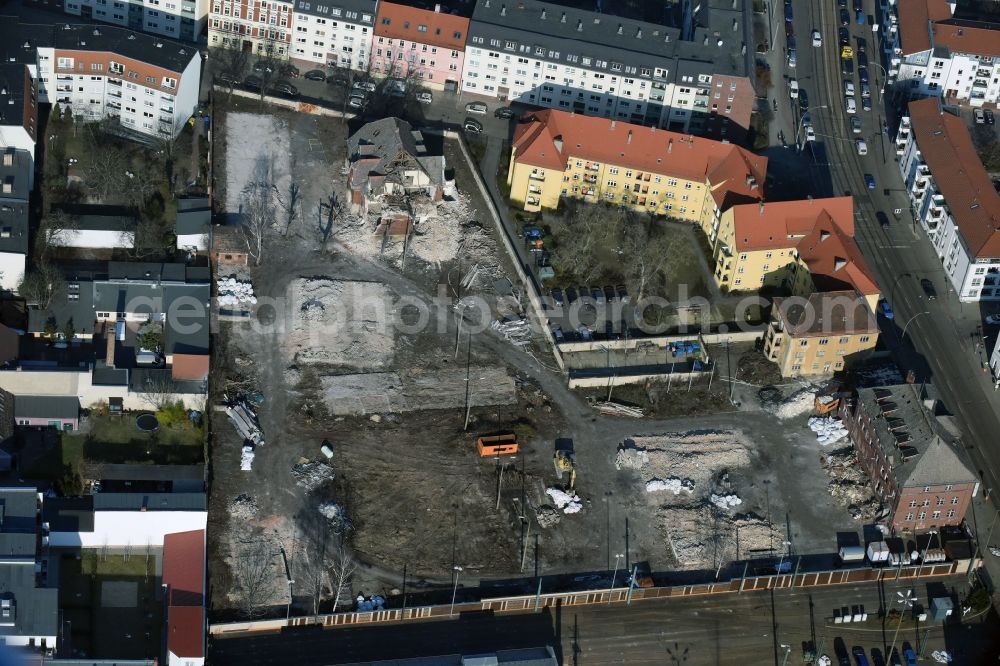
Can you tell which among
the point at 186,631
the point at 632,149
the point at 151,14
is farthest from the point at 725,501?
the point at 151,14

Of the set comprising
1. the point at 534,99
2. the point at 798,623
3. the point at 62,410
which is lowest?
the point at 798,623

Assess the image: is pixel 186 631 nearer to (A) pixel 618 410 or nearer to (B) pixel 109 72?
(A) pixel 618 410

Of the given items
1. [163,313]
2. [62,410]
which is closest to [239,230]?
[163,313]

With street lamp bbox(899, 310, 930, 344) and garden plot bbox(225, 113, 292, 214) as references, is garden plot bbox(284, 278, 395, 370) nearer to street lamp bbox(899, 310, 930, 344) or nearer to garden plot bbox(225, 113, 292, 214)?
garden plot bbox(225, 113, 292, 214)

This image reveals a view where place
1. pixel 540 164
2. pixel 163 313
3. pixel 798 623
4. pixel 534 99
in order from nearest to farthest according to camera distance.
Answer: pixel 798 623
pixel 163 313
pixel 540 164
pixel 534 99

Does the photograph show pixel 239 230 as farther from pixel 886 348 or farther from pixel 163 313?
pixel 886 348

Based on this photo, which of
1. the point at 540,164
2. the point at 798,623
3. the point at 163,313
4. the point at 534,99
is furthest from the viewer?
the point at 534,99
